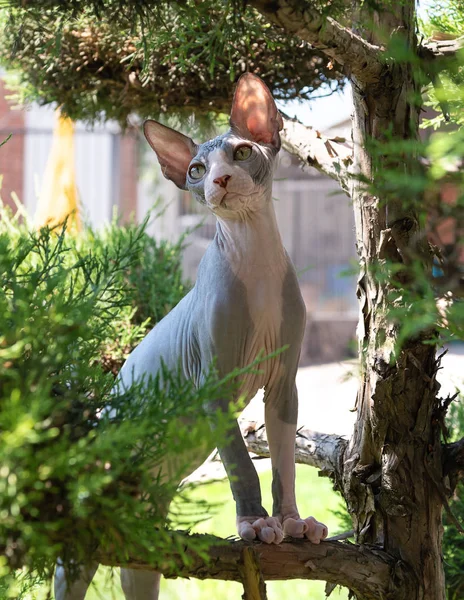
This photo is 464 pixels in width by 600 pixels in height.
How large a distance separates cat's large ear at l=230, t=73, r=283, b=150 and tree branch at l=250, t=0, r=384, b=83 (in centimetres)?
13

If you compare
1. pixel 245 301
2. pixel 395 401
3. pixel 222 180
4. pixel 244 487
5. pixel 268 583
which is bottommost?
pixel 268 583

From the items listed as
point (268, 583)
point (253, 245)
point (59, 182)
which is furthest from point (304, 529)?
point (59, 182)

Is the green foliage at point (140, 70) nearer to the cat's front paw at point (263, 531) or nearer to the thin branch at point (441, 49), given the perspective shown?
the thin branch at point (441, 49)

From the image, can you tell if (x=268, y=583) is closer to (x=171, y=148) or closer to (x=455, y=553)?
(x=455, y=553)

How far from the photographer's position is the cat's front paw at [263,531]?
1041 mm

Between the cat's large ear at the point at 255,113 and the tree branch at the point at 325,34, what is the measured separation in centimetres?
13

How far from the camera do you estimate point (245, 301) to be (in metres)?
1.08

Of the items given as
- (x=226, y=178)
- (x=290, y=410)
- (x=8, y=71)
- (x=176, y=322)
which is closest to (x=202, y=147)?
(x=226, y=178)

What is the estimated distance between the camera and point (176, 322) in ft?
3.91

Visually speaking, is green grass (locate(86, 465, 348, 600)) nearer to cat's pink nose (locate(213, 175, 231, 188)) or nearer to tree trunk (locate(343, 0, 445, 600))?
tree trunk (locate(343, 0, 445, 600))

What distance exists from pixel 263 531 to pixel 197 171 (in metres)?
0.51

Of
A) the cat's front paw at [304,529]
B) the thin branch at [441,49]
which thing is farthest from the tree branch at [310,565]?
the thin branch at [441,49]

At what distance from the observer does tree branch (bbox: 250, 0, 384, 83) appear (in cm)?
89

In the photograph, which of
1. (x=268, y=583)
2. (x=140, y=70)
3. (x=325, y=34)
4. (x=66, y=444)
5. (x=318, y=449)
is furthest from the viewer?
(x=268, y=583)
